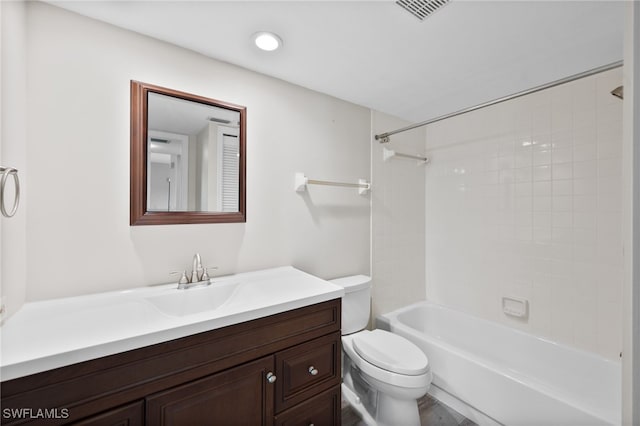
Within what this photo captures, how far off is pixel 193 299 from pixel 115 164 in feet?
2.44

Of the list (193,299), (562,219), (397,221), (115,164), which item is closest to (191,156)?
(115,164)

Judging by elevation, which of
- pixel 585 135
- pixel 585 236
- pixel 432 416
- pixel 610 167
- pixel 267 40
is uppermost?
pixel 267 40

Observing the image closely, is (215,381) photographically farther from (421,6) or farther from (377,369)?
(421,6)

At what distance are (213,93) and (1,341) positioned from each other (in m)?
1.35

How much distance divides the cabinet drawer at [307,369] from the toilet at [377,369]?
356mm

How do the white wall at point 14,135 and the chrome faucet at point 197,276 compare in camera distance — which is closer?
the white wall at point 14,135

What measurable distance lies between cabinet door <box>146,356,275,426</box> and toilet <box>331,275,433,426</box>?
2.34 feet

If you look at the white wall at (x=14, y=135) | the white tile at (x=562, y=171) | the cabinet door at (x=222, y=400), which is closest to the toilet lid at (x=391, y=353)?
the cabinet door at (x=222, y=400)

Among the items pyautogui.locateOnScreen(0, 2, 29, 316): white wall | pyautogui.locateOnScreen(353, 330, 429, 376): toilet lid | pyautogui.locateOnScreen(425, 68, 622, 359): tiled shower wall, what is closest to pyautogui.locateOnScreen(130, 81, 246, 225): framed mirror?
pyautogui.locateOnScreen(0, 2, 29, 316): white wall

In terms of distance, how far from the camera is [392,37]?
135cm

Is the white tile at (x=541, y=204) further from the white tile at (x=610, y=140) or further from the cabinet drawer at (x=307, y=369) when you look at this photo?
the cabinet drawer at (x=307, y=369)

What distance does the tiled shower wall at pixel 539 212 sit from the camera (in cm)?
167

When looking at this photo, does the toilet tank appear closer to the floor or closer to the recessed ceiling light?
the floor

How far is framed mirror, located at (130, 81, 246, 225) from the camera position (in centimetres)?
130
